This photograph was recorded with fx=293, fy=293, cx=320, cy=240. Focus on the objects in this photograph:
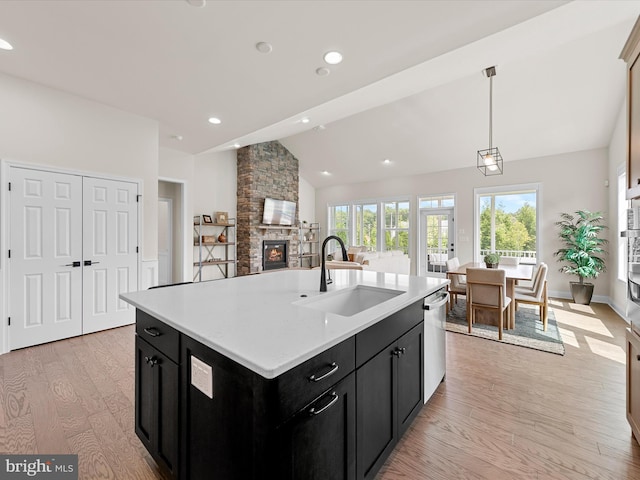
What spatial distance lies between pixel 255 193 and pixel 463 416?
21.6 ft

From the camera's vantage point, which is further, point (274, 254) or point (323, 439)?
point (274, 254)

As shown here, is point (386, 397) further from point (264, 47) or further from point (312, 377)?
point (264, 47)

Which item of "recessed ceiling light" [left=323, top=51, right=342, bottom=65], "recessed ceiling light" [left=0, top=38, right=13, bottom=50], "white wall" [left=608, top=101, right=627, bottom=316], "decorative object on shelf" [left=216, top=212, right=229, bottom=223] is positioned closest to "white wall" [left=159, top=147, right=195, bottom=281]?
"decorative object on shelf" [left=216, top=212, right=229, bottom=223]

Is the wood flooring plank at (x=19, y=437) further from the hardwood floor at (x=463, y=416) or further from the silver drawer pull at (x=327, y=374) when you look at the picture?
the silver drawer pull at (x=327, y=374)

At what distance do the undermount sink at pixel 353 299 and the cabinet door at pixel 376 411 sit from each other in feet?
1.47

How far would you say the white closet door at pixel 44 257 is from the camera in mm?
3113

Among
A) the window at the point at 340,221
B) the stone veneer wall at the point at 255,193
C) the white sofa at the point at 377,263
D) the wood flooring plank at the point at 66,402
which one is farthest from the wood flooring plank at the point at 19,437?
the window at the point at 340,221

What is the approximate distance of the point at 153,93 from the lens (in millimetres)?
3422

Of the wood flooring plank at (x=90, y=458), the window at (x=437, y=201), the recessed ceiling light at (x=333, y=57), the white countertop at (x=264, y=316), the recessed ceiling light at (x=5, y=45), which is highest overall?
the recessed ceiling light at (x=5, y=45)

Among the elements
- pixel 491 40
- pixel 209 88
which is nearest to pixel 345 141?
pixel 209 88

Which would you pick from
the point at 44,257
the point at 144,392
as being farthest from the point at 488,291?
the point at 44,257

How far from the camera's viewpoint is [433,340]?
2.01 meters

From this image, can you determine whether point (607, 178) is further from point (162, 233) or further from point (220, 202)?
point (162, 233)

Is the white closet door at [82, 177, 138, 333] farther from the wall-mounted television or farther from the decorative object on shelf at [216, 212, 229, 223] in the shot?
the wall-mounted television
